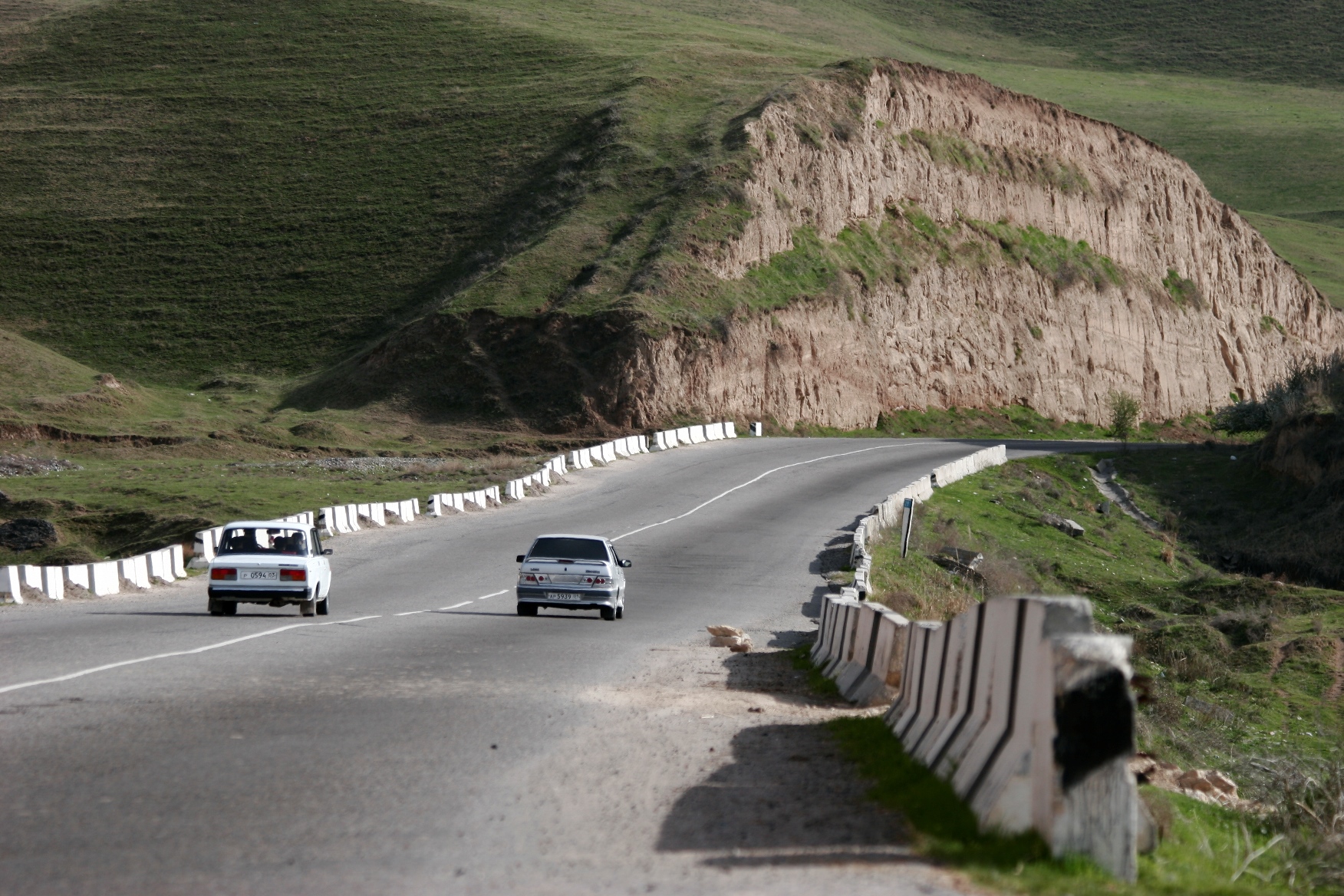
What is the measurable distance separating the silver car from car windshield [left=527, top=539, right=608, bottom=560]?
0.5 inches

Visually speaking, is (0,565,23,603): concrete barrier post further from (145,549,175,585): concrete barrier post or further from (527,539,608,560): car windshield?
(527,539,608,560): car windshield

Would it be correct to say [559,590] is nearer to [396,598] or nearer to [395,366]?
[396,598]

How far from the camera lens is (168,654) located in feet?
52.3

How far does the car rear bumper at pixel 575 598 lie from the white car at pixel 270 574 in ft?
10.7

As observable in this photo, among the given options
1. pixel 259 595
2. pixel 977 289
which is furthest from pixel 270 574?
pixel 977 289

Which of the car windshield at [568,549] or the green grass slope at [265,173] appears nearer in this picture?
the car windshield at [568,549]

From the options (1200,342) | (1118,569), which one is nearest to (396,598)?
(1118,569)

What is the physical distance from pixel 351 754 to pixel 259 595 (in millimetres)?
11440

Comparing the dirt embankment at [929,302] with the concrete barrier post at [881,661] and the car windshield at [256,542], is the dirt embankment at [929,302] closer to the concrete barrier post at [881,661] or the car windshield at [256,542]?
the car windshield at [256,542]

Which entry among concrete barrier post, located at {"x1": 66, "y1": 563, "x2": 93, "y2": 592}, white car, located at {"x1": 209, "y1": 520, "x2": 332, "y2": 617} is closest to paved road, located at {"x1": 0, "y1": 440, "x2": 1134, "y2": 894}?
white car, located at {"x1": 209, "y1": 520, "x2": 332, "y2": 617}

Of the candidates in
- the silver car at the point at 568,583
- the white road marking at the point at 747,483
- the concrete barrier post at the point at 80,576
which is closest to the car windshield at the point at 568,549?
the silver car at the point at 568,583

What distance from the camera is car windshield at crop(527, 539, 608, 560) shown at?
938 inches

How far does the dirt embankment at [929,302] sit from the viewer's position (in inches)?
2574

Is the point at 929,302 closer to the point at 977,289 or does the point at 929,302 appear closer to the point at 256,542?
the point at 977,289
